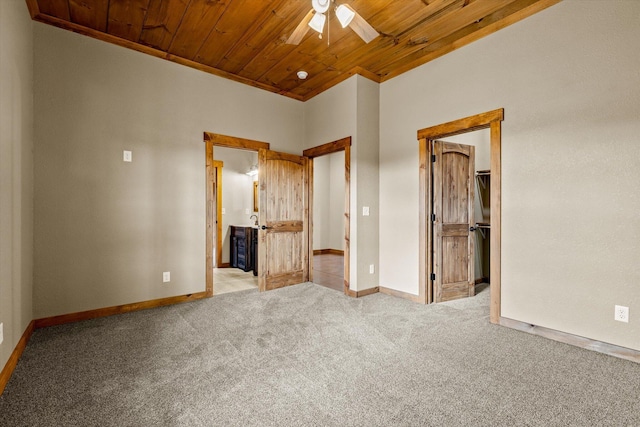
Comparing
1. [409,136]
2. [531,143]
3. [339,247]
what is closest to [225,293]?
[409,136]

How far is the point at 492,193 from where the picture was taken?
305 centimetres

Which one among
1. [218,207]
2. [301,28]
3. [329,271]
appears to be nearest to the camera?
[301,28]

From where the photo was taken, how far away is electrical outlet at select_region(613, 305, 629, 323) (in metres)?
2.30

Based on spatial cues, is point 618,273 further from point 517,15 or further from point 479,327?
point 517,15

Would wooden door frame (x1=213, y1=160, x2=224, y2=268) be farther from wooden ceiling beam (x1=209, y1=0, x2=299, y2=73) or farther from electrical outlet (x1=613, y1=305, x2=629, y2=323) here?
electrical outlet (x1=613, y1=305, x2=629, y2=323)

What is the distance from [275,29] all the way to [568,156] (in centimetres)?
298

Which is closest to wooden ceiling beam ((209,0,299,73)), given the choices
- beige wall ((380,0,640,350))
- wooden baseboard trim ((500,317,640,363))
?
beige wall ((380,0,640,350))

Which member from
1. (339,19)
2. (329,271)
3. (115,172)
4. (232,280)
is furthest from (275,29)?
(329,271)

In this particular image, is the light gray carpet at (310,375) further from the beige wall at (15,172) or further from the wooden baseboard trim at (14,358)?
the beige wall at (15,172)

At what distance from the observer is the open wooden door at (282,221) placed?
437 centimetres

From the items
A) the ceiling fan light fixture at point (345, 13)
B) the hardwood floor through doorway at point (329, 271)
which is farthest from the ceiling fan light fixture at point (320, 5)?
the hardwood floor through doorway at point (329, 271)

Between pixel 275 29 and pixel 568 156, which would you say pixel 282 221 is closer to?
pixel 275 29

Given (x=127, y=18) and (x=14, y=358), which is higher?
(x=127, y=18)

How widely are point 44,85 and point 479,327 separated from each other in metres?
4.82
